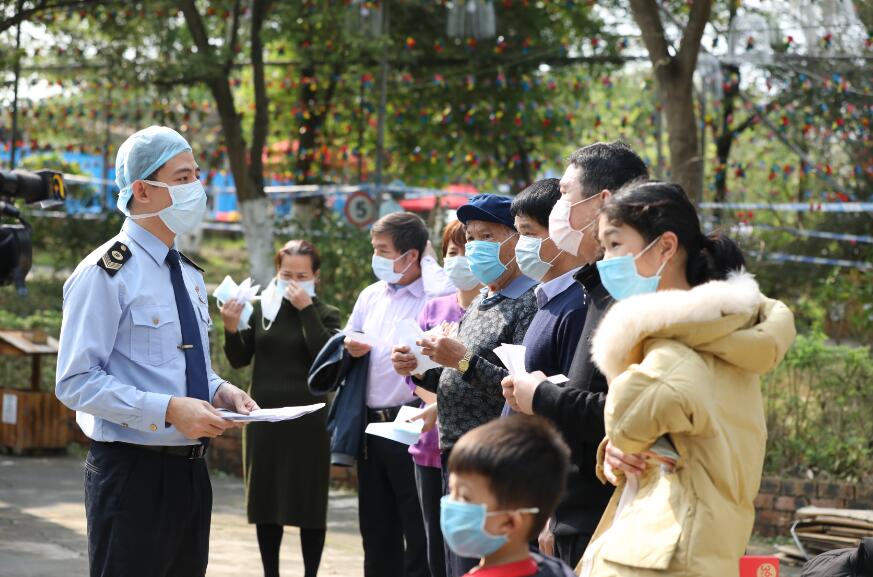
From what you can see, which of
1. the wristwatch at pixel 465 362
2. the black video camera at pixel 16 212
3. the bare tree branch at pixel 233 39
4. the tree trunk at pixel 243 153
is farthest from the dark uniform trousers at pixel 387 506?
the bare tree branch at pixel 233 39

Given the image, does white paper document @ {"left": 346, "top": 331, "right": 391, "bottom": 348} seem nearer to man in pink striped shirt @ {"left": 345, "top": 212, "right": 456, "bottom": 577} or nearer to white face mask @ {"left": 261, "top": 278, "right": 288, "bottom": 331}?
man in pink striped shirt @ {"left": 345, "top": 212, "right": 456, "bottom": 577}

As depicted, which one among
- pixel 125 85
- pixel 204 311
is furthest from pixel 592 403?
pixel 125 85

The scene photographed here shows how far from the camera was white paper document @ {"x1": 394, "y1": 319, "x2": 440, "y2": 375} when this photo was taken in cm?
458

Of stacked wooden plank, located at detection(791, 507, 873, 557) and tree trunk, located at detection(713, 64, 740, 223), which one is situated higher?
tree trunk, located at detection(713, 64, 740, 223)

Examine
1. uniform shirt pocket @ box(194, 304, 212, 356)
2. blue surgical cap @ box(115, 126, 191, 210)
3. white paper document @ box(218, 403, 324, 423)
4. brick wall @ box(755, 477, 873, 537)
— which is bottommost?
brick wall @ box(755, 477, 873, 537)

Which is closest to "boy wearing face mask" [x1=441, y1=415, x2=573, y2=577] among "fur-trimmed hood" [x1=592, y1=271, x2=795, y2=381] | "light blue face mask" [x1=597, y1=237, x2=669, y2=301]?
"fur-trimmed hood" [x1=592, y1=271, x2=795, y2=381]

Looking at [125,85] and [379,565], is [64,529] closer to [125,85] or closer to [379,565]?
[379,565]

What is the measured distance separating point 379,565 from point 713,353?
3101 millimetres

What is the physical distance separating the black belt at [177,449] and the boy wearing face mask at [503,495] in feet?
4.21

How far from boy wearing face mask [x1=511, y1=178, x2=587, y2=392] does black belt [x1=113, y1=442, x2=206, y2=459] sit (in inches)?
42.7

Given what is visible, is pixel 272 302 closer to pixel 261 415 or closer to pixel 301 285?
pixel 301 285

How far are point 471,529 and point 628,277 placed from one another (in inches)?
33.0

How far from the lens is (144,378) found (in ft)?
12.5

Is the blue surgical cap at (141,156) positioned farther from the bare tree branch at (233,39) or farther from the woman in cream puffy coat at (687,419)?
the bare tree branch at (233,39)
